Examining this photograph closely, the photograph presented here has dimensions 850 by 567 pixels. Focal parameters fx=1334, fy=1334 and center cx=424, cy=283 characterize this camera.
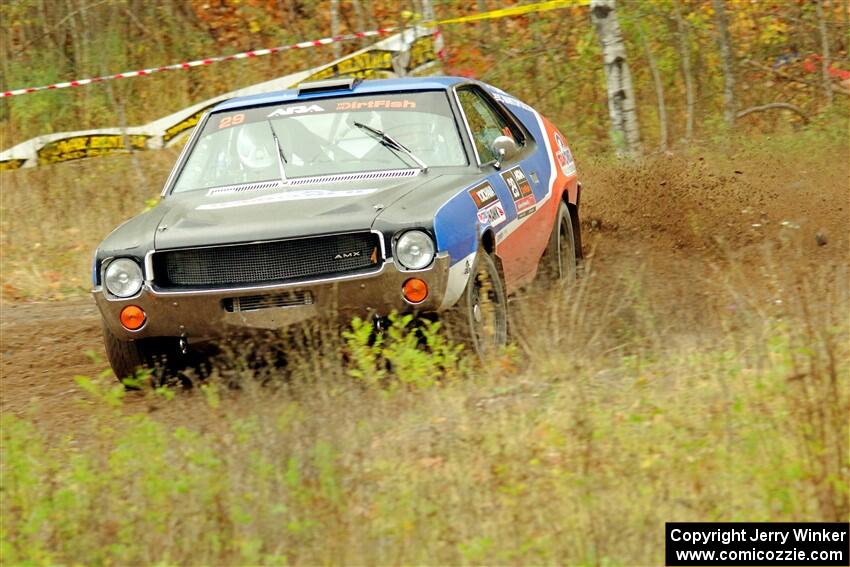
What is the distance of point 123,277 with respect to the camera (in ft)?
21.7

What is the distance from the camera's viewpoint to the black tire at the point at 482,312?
255 inches

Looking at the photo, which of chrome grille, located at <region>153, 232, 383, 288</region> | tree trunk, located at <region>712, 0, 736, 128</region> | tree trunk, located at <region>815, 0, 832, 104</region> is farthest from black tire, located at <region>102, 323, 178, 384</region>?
tree trunk, located at <region>815, 0, 832, 104</region>

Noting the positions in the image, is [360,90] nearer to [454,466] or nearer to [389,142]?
[389,142]

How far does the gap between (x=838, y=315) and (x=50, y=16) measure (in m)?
15.6

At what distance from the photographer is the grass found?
4207mm

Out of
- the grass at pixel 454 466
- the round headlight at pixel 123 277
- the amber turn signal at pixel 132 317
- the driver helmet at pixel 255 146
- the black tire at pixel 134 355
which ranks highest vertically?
the driver helmet at pixel 255 146

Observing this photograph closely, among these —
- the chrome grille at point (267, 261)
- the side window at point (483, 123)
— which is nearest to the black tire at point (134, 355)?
the chrome grille at point (267, 261)

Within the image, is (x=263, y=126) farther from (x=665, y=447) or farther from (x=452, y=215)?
(x=665, y=447)

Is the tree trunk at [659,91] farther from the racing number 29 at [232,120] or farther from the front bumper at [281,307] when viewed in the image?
the front bumper at [281,307]

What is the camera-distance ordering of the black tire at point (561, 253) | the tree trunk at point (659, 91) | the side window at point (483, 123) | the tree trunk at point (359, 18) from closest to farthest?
the side window at point (483, 123) < the black tire at point (561, 253) < the tree trunk at point (659, 91) < the tree trunk at point (359, 18)

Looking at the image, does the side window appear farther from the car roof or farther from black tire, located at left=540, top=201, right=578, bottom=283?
black tire, located at left=540, top=201, right=578, bottom=283

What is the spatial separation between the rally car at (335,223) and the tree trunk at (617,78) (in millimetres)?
4842

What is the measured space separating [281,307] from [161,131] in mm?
8587

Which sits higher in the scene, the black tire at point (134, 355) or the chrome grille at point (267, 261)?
the chrome grille at point (267, 261)
